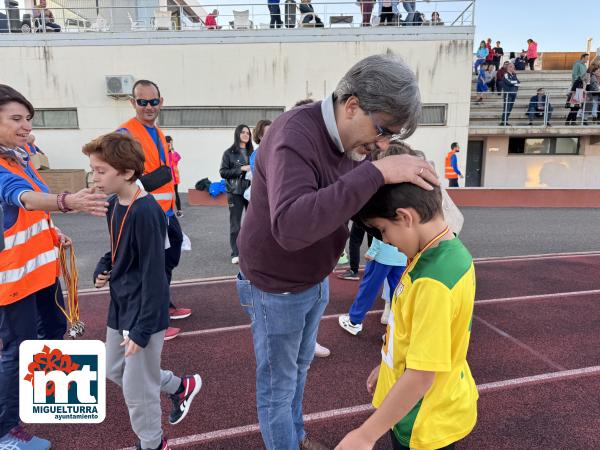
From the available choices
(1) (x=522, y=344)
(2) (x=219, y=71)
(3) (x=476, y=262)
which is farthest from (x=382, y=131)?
(2) (x=219, y=71)

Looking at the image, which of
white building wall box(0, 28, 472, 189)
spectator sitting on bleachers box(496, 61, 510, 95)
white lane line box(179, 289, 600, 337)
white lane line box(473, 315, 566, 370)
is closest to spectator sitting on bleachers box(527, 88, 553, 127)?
spectator sitting on bleachers box(496, 61, 510, 95)

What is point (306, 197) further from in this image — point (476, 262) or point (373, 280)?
point (476, 262)

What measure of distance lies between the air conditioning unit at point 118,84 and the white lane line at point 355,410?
13447 millimetres

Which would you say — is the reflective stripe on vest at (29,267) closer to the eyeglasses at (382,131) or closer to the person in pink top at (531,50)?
the eyeglasses at (382,131)

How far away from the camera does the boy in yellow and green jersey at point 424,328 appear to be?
1.31 m

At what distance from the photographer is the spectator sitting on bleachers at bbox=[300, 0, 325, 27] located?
14.0 meters

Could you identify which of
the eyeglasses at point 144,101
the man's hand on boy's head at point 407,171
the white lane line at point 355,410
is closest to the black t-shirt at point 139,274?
the white lane line at point 355,410

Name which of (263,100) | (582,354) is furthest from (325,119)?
(263,100)

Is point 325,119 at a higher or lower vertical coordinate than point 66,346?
higher

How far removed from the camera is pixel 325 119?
1521 mm

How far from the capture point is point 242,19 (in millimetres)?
14156

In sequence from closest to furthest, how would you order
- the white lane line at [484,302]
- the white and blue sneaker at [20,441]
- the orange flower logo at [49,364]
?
the white and blue sneaker at [20,441]
the orange flower logo at [49,364]
the white lane line at [484,302]

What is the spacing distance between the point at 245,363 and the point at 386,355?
85.0 inches

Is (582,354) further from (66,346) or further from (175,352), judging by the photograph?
(66,346)
